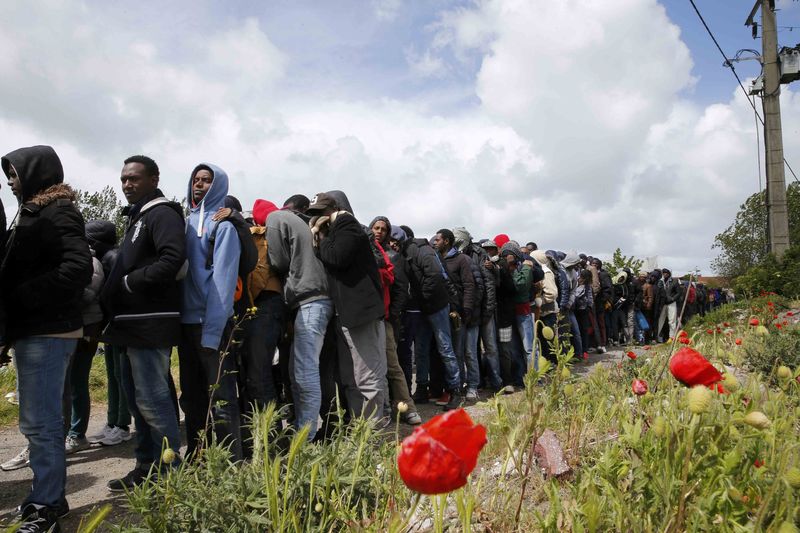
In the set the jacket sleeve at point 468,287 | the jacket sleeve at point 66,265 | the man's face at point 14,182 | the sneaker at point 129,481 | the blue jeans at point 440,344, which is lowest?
the sneaker at point 129,481

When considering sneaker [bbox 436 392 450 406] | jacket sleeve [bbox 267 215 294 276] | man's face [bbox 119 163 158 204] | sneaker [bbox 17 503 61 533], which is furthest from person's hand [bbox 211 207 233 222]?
sneaker [bbox 436 392 450 406]

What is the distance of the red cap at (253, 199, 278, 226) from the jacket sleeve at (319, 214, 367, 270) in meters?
0.90

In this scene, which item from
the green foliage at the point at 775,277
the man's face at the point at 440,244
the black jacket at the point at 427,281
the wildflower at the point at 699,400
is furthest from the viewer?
the green foliage at the point at 775,277

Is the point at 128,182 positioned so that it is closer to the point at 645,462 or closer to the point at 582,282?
the point at 645,462

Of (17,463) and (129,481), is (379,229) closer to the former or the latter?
(129,481)

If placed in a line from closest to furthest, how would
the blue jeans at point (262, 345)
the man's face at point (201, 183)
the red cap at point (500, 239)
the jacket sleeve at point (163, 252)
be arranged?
the jacket sleeve at point (163, 252) < the man's face at point (201, 183) < the blue jeans at point (262, 345) < the red cap at point (500, 239)

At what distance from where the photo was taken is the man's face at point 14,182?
3129mm

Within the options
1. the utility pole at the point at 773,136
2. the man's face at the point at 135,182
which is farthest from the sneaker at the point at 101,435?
the utility pole at the point at 773,136

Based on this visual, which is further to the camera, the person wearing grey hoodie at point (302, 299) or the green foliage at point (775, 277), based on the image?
the green foliage at point (775, 277)

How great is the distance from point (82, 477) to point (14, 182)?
196cm

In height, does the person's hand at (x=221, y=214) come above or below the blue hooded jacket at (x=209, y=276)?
above

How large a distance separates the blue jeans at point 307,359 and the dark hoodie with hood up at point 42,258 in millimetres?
1400

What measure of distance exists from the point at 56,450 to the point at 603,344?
11.2 meters

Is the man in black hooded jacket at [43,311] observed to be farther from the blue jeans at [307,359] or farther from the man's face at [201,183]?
the blue jeans at [307,359]
